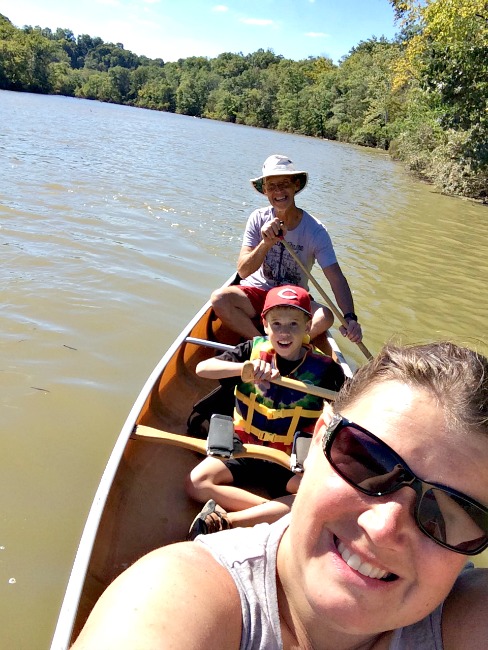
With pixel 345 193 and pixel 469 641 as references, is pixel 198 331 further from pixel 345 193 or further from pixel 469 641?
pixel 345 193

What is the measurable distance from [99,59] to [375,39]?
323ft

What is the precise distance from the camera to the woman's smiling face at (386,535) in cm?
110

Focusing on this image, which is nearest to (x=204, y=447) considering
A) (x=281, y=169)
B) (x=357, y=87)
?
(x=281, y=169)

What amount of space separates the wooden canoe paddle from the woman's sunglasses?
6.29 ft

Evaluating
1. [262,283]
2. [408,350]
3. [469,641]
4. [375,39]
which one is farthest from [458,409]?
[375,39]

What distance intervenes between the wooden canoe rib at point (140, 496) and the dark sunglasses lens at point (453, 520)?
1.25 metres

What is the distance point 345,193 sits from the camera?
1925cm

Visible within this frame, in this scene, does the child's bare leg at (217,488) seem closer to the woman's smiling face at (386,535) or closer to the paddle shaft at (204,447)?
the paddle shaft at (204,447)

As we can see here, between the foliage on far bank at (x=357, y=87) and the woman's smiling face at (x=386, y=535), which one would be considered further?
the foliage on far bank at (x=357, y=87)

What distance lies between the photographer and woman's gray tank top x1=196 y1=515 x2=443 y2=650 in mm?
1196

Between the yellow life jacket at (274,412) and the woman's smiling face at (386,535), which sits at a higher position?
the woman's smiling face at (386,535)

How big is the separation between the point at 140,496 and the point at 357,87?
6543 cm

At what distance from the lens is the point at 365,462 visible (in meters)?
1.17

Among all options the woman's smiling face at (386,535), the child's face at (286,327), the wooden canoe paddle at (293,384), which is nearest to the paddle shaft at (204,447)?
the wooden canoe paddle at (293,384)
